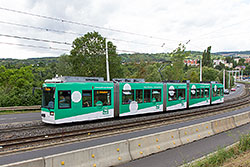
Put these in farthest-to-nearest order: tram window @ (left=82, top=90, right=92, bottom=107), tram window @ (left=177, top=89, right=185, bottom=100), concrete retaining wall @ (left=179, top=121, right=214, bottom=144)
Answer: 1. tram window @ (left=177, top=89, right=185, bottom=100)
2. tram window @ (left=82, top=90, right=92, bottom=107)
3. concrete retaining wall @ (left=179, top=121, right=214, bottom=144)

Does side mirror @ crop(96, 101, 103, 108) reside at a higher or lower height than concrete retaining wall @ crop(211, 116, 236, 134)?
higher

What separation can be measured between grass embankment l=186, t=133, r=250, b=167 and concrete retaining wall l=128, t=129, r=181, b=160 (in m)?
1.71

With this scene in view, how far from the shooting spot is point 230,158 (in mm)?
7035

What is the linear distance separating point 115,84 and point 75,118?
3.95 meters

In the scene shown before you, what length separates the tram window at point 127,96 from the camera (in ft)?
50.7

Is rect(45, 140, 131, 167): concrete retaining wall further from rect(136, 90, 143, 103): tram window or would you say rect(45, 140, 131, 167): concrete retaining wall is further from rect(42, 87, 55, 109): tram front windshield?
rect(136, 90, 143, 103): tram window

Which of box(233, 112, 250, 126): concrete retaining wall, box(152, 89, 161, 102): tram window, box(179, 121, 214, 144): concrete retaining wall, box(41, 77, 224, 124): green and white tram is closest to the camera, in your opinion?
box(179, 121, 214, 144): concrete retaining wall

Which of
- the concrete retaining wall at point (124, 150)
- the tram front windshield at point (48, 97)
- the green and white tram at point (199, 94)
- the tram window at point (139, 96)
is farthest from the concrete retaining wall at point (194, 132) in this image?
the green and white tram at point (199, 94)

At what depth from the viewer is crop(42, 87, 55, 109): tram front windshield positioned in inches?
486

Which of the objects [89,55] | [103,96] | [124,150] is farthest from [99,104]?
[89,55]

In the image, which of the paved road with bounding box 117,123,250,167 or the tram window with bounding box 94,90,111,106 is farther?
the tram window with bounding box 94,90,111,106

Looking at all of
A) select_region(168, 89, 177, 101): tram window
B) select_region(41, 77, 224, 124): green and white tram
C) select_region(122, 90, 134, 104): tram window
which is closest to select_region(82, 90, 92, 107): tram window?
select_region(41, 77, 224, 124): green and white tram

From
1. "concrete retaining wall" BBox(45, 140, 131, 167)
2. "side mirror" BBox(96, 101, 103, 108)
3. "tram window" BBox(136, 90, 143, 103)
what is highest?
Result: "tram window" BBox(136, 90, 143, 103)

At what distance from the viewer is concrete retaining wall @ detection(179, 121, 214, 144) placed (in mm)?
9055
